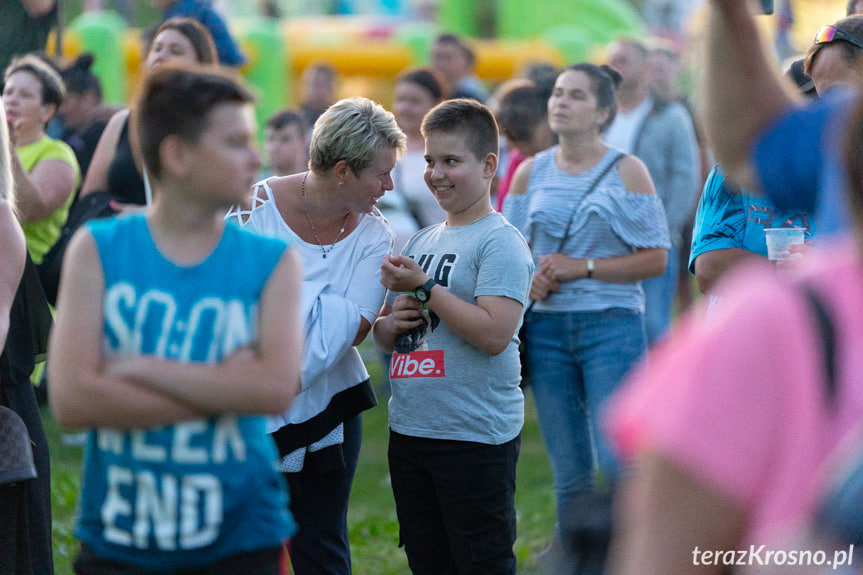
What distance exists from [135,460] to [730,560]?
4.61 feet

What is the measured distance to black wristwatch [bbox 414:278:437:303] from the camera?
313 centimetres

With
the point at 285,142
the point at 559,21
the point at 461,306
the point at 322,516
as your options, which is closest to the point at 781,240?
the point at 461,306

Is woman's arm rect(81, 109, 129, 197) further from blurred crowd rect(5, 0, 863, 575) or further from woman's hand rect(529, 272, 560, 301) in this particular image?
woman's hand rect(529, 272, 560, 301)

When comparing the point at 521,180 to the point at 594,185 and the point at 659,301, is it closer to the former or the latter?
the point at 594,185

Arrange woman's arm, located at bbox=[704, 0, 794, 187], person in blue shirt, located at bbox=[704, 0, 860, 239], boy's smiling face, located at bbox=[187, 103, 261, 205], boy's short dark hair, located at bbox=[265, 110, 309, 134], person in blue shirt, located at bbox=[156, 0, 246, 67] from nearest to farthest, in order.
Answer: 1. person in blue shirt, located at bbox=[704, 0, 860, 239]
2. woman's arm, located at bbox=[704, 0, 794, 187]
3. boy's smiling face, located at bbox=[187, 103, 261, 205]
4. person in blue shirt, located at bbox=[156, 0, 246, 67]
5. boy's short dark hair, located at bbox=[265, 110, 309, 134]

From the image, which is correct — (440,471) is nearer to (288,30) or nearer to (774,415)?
(774,415)

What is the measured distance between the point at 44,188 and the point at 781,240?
3489 mm

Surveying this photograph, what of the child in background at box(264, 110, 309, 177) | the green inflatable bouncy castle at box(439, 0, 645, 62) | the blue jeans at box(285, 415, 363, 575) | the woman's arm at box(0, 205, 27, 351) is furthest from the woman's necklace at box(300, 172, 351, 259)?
the green inflatable bouncy castle at box(439, 0, 645, 62)

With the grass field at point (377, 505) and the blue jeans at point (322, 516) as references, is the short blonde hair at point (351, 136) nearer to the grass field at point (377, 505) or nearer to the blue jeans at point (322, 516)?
the blue jeans at point (322, 516)

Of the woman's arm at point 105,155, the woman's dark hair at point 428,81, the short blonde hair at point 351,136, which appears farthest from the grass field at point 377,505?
the woman's dark hair at point 428,81

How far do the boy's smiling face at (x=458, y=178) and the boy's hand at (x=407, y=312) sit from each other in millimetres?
352

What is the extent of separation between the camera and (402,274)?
3111 millimetres

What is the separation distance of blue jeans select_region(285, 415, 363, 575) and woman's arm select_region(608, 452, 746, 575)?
2210 mm

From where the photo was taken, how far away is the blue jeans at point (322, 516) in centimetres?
325
